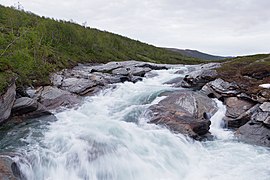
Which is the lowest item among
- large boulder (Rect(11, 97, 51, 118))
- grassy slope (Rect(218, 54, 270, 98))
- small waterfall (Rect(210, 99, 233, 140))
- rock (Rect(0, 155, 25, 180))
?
small waterfall (Rect(210, 99, 233, 140))

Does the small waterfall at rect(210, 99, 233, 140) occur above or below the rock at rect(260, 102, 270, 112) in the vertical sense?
below

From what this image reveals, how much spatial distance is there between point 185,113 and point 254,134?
387cm

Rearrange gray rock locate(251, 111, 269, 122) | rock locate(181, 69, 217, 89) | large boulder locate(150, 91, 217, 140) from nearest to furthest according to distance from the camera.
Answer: large boulder locate(150, 91, 217, 140) → gray rock locate(251, 111, 269, 122) → rock locate(181, 69, 217, 89)

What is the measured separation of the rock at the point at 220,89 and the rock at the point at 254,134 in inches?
163

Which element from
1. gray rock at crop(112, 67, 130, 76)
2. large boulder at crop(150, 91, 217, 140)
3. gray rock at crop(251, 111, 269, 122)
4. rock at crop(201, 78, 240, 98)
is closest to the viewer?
large boulder at crop(150, 91, 217, 140)

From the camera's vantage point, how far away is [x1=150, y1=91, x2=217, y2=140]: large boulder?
15.5 m

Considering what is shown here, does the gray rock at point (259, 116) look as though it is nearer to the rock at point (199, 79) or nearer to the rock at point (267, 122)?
the rock at point (267, 122)

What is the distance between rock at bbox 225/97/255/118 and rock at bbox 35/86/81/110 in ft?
33.7

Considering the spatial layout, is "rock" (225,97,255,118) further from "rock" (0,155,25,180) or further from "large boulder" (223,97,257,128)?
"rock" (0,155,25,180)

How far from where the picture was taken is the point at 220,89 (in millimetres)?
20844

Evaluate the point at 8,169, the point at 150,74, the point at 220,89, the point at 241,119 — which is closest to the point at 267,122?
the point at 241,119

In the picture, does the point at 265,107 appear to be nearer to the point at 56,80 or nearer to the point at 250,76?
the point at 250,76

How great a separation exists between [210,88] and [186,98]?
3684 mm

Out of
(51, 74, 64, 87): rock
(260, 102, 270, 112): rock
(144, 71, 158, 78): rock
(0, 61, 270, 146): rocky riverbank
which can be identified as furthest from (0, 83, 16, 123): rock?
(144, 71, 158, 78): rock
